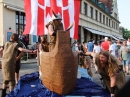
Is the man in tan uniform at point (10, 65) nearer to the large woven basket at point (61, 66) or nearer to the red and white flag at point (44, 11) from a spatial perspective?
the large woven basket at point (61, 66)

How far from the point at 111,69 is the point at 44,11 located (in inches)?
145

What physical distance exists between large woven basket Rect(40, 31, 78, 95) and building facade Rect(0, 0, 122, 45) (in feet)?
43.2

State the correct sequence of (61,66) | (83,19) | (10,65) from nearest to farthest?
(61,66) → (10,65) → (83,19)

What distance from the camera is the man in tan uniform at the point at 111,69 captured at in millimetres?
4020

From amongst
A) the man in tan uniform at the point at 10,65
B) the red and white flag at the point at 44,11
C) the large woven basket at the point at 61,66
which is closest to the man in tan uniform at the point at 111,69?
the large woven basket at the point at 61,66

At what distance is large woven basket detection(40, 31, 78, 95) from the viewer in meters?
4.02

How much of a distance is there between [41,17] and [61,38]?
3.06 metres

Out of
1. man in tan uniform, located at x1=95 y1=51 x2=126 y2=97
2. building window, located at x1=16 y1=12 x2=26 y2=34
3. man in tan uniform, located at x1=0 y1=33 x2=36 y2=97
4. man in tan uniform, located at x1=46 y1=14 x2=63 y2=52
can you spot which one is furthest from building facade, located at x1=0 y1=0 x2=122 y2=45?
man in tan uniform, located at x1=95 y1=51 x2=126 y2=97

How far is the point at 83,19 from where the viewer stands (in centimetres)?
2898

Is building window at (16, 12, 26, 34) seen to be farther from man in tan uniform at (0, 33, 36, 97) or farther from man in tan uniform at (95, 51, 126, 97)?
man in tan uniform at (95, 51, 126, 97)

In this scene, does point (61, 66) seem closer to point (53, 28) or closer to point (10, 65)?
point (53, 28)

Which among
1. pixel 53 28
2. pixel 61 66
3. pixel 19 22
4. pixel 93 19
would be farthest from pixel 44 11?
pixel 93 19

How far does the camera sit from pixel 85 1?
29.5 meters

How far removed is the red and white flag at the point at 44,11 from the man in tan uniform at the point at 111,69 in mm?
2752
